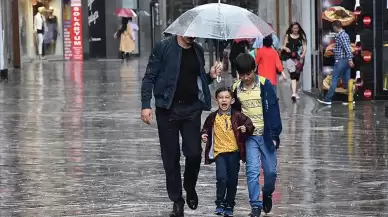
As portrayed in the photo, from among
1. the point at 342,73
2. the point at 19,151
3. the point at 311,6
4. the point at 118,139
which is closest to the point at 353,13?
the point at 342,73

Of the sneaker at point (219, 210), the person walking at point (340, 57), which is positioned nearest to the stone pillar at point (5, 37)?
the person walking at point (340, 57)

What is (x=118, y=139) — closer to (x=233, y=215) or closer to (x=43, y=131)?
(x=43, y=131)

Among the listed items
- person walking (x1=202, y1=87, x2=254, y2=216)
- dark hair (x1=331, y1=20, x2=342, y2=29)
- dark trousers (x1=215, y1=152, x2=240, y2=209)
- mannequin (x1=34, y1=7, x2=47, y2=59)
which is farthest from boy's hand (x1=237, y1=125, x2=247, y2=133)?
mannequin (x1=34, y1=7, x2=47, y2=59)

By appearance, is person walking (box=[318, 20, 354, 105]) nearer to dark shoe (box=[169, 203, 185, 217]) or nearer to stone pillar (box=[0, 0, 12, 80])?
dark shoe (box=[169, 203, 185, 217])

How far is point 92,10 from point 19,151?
36.7 metres

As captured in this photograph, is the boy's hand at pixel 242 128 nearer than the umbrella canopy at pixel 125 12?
Yes

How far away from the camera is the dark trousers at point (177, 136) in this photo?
8961 mm

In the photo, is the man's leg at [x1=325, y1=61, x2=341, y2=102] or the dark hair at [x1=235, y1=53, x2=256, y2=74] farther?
the man's leg at [x1=325, y1=61, x2=341, y2=102]

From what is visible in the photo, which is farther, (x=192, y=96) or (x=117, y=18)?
(x=117, y=18)

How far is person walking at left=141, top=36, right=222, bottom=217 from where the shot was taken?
29.3ft

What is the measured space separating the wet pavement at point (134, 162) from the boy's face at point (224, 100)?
1.01 m

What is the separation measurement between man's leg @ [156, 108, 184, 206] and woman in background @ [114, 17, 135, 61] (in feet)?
127

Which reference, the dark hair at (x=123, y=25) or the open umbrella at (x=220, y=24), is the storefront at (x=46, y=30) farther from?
the open umbrella at (x=220, y=24)

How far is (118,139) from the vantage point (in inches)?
598
